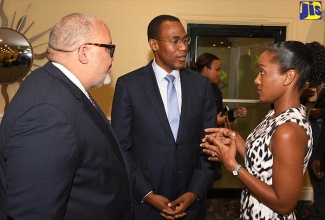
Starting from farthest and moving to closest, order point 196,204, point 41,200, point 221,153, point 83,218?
point 196,204
point 221,153
point 83,218
point 41,200

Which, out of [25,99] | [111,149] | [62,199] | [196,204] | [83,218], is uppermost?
[25,99]

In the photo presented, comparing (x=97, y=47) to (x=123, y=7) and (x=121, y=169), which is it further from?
(x=123, y=7)

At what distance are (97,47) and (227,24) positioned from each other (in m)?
3.45

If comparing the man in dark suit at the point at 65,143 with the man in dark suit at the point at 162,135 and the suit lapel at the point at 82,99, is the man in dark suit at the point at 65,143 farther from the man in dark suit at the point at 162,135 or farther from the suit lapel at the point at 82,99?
the man in dark suit at the point at 162,135

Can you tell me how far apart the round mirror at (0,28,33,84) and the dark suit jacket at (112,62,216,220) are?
99.2 inches

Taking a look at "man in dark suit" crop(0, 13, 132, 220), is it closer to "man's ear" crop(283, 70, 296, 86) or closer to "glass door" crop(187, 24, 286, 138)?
"man's ear" crop(283, 70, 296, 86)

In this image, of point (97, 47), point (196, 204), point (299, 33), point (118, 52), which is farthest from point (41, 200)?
point (299, 33)

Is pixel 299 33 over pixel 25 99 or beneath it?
over

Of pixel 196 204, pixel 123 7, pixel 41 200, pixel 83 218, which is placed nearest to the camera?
pixel 41 200

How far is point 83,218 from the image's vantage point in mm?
1185

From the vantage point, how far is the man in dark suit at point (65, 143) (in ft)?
3.31

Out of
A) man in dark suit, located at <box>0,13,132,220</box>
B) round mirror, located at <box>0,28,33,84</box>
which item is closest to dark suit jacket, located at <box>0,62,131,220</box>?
man in dark suit, located at <box>0,13,132,220</box>

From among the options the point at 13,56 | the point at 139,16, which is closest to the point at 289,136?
the point at 139,16

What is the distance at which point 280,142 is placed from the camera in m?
1.44
